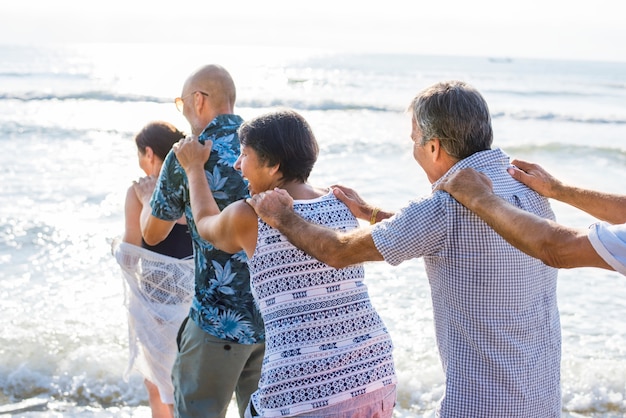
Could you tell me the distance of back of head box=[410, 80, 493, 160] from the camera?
2.24 metres

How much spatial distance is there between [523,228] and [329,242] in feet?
1.89

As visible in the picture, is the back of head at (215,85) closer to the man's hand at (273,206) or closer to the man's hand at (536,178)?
the man's hand at (273,206)

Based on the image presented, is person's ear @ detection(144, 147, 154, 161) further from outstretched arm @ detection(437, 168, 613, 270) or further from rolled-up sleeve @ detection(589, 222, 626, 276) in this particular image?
rolled-up sleeve @ detection(589, 222, 626, 276)

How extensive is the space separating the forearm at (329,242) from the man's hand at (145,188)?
1.58 meters

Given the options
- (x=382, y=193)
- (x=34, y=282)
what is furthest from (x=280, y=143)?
(x=382, y=193)

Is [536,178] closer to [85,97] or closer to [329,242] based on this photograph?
[329,242]

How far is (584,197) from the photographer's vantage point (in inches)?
105

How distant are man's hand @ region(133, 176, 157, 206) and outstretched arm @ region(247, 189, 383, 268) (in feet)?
4.85

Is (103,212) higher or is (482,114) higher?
(482,114)

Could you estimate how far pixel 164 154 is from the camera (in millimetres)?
3902

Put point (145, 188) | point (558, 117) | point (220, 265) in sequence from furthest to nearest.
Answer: point (558, 117) → point (145, 188) → point (220, 265)

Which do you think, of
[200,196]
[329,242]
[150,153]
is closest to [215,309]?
[200,196]

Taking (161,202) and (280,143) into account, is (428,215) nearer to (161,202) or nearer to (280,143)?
(280,143)

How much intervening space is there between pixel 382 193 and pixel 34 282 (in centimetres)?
584
